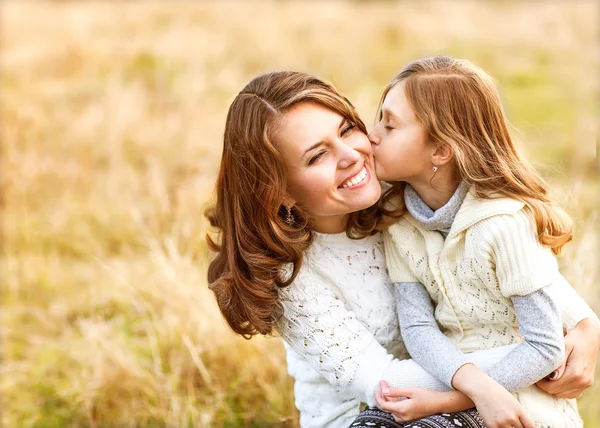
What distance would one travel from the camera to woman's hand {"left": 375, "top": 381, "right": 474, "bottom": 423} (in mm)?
2236

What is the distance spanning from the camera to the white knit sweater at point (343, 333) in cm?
234

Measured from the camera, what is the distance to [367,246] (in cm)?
252

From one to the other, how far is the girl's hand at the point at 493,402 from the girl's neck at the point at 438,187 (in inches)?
20.5

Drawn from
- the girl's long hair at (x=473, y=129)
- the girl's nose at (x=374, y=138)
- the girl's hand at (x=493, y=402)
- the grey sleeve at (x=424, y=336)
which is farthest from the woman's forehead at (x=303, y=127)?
the girl's hand at (x=493, y=402)

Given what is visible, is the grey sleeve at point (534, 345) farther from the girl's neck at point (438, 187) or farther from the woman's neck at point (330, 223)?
the woman's neck at point (330, 223)

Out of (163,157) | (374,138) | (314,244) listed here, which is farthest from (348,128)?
(163,157)

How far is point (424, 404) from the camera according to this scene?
224 cm

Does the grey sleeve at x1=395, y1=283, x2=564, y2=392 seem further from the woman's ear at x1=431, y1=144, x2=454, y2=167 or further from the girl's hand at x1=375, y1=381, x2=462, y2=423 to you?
the woman's ear at x1=431, y1=144, x2=454, y2=167

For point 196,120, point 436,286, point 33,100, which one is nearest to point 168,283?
point 436,286

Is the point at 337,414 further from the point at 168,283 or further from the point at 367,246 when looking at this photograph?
the point at 168,283

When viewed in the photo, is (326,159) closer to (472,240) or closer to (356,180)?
(356,180)

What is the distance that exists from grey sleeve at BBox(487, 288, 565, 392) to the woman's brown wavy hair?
68 cm

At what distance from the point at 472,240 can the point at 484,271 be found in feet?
0.31

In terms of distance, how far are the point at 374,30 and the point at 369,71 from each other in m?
1.45
